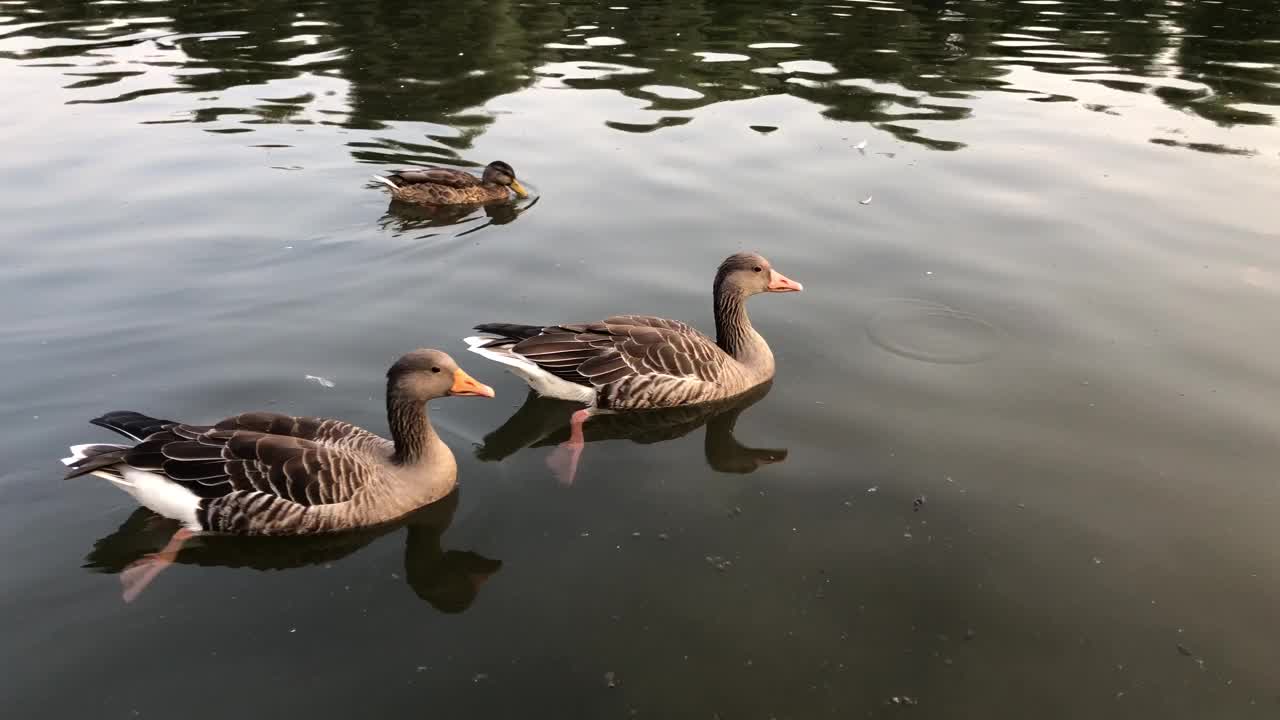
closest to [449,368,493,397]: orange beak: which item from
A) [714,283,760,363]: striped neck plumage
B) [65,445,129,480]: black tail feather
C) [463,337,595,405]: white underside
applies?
[463,337,595,405]: white underside

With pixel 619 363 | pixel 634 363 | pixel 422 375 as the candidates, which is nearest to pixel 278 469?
pixel 422 375

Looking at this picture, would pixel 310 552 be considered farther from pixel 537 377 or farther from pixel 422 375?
pixel 537 377

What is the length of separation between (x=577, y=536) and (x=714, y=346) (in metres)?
2.89

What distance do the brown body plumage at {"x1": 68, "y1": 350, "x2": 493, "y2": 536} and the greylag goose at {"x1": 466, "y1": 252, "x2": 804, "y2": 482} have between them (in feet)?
4.86

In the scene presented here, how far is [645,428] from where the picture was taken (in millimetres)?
8789

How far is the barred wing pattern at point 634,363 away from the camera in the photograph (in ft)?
29.0

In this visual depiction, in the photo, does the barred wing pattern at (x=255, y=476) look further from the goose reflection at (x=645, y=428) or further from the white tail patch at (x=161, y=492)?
the goose reflection at (x=645, y=428)

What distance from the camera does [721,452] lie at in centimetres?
835

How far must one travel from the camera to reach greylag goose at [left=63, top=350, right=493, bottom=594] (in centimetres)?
687

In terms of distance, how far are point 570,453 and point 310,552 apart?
2.26m

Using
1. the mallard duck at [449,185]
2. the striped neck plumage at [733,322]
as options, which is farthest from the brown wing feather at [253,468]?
the mallard duck at [449,185]

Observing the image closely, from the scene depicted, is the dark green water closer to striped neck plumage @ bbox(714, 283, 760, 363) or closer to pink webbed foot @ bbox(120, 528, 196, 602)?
pink webbed foot @ bbox(120, 528, 196, 602)

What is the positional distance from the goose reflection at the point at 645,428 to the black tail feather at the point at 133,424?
2.45 meters

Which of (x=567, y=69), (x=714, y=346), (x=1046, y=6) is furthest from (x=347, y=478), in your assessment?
(x=1046, y=6)
